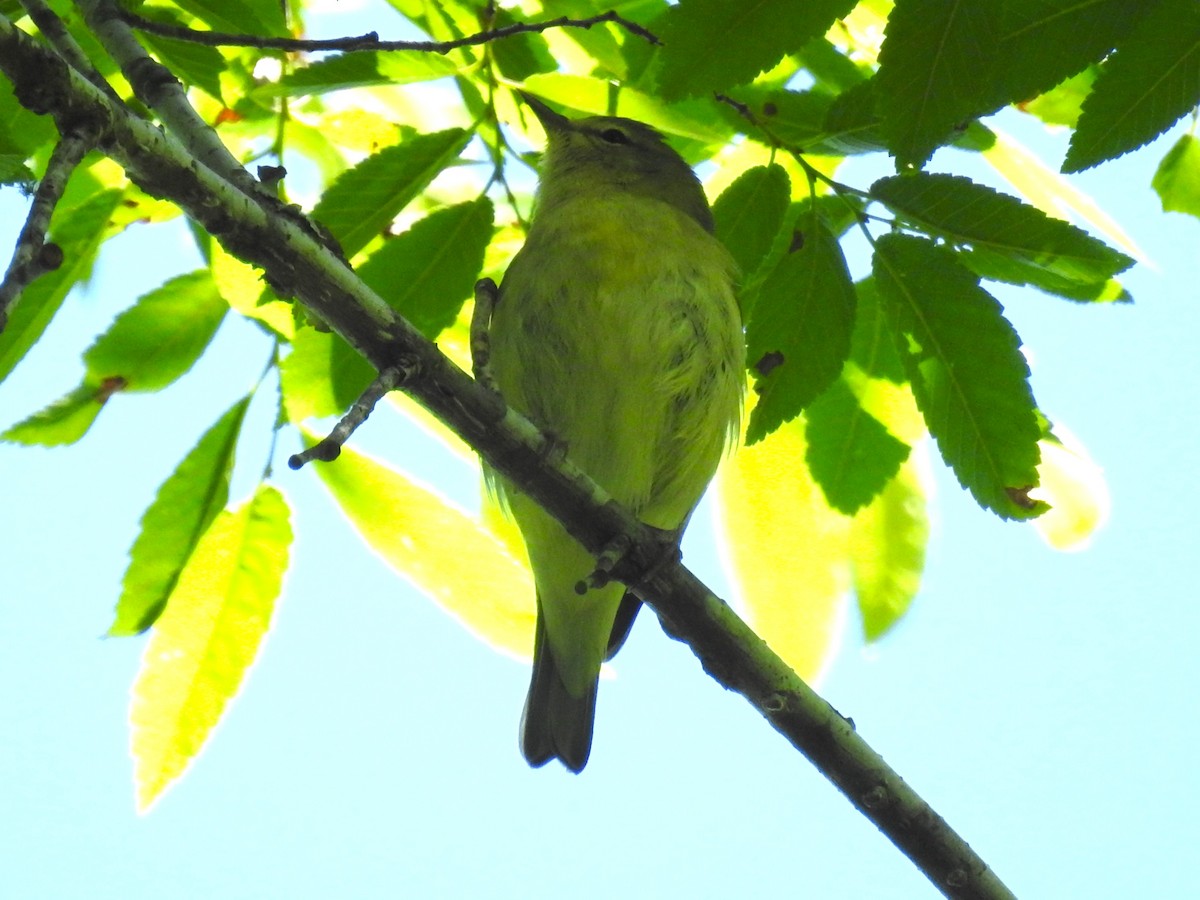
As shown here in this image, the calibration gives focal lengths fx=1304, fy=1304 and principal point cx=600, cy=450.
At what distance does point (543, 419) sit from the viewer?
11.4 feet

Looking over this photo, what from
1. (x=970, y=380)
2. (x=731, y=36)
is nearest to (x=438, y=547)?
(x=970, y=380)

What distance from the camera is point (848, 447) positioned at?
3.24 meters

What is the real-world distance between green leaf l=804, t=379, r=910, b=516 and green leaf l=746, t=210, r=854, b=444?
1.29 ft

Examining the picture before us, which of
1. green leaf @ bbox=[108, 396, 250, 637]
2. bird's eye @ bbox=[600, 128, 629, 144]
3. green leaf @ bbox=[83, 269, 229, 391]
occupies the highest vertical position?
bird's eye @ bbox=[600, 128, 629, 144]

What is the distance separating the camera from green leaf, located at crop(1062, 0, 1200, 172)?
2.27 meters

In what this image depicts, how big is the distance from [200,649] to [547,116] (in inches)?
64.4

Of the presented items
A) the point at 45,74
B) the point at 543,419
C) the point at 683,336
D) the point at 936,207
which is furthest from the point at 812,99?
the point at 45,74

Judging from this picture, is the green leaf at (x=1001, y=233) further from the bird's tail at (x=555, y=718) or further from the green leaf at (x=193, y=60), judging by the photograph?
the bird's tail at (x=555, y=718)

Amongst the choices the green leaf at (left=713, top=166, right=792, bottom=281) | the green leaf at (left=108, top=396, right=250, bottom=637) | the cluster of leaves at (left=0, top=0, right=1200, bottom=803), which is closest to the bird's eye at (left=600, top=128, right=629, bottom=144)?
the cluster of leaves at (left=0, top=0, right=1200, bottom=803)

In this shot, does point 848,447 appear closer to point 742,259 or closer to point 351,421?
point 742,259

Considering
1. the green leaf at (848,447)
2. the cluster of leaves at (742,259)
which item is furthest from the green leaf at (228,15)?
the green leaf at (848,447)

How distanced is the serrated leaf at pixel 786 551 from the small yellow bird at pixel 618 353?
166 millimetres

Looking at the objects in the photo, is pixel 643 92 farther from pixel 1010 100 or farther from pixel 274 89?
pixel 1010 100

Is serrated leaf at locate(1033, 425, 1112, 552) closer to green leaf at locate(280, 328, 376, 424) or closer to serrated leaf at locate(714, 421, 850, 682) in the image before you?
serrated leaf at locate(714, 421, 850, 682)
